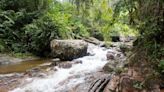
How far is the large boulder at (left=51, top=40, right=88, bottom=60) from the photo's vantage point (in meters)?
11.4

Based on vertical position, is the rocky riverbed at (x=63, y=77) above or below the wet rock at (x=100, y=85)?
below

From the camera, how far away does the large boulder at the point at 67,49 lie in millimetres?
11391

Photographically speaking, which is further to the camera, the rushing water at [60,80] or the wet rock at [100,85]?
the rushing water at [60,80]

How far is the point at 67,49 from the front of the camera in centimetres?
1140

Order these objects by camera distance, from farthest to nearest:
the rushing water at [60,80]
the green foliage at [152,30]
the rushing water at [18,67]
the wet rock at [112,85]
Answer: the rushing water at [18,67]
the rushing water at [60,80]
the green foliage at [152,30]
the wet rock at [112,85]

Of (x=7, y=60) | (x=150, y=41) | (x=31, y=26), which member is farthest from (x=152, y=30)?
(x=31, y=26)

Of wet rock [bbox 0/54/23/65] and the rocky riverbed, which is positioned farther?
wet rock [bbox 0/54/23/65]

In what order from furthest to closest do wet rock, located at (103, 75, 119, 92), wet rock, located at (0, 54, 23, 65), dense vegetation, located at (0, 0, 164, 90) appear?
Answer: wet rock, located at (0, 54, 23, 65) → dense vegetation, located at (0, 0, 164, 90) → wet rock, located at (103, 75, 119, 92)

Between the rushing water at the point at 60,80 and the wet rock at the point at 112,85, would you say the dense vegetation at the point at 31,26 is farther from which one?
the wet rock at the point at 112,85

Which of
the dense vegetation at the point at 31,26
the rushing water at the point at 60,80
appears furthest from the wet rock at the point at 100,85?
the dense vegetation at the point at 31,26

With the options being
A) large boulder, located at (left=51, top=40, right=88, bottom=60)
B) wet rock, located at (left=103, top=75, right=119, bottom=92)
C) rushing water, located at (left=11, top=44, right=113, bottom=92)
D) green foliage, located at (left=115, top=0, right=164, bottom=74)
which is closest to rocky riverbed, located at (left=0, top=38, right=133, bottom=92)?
rushing water, located at (left=11, top=44, right=113, bottom=92)

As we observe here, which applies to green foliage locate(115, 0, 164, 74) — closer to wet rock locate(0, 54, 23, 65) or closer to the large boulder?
the large boulder

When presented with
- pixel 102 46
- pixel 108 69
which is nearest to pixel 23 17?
pixel 102 46

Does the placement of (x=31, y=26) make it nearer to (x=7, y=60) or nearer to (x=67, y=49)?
(x=7, y=60)
